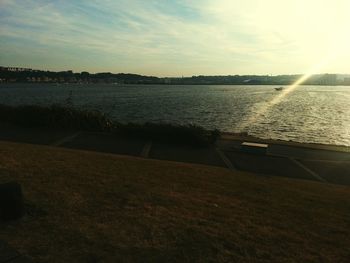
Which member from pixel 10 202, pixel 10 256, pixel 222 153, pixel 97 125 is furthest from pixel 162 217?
pixel 97 125

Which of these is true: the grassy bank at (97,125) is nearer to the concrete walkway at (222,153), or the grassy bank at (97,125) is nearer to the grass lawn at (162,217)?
the concrete walkway at (222,153)

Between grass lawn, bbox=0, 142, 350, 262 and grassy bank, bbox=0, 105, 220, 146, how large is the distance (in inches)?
224

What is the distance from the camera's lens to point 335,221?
23.5ft

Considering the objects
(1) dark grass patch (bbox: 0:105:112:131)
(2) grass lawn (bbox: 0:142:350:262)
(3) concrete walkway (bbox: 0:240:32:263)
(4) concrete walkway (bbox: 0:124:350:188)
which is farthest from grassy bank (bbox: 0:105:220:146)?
(3) concrete walkway (bbox: 0:240:32:263)

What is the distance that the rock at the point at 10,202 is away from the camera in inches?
198

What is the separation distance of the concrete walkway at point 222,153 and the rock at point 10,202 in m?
8.37

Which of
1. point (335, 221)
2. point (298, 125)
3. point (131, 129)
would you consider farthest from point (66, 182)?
point (298, 125)

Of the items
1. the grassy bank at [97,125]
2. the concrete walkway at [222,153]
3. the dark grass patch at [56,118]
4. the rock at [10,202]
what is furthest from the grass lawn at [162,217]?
the dark grass patch at [56,118]

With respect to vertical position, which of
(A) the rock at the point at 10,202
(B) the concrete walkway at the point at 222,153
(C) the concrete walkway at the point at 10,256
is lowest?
(B) the concrete walkway at the point at 222,153

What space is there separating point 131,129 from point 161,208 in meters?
10.4

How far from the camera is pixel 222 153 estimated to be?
48.7 feet

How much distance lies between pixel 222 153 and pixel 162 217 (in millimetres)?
9132

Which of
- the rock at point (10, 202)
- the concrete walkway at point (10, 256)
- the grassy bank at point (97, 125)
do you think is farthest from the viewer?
the grassy bank at point (97, 125)

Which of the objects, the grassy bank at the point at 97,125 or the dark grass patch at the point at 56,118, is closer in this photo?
the grassy bank at the point at 97,125
